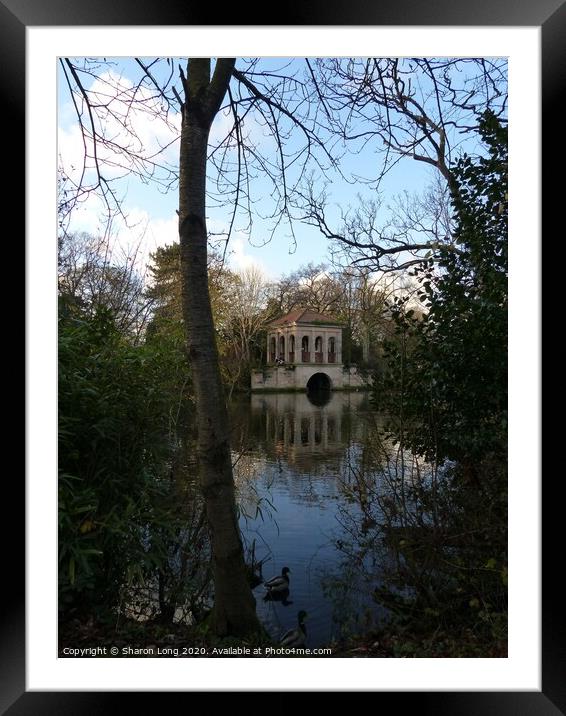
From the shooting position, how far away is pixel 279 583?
273cm

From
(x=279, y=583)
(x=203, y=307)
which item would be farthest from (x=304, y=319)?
(x=279, y=583)

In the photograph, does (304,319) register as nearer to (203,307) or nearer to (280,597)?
(203,307)

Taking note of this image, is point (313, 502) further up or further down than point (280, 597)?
further up

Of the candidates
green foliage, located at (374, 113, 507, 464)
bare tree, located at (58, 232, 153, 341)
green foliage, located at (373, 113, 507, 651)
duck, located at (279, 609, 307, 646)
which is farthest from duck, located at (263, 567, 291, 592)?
bare tree, located at (58, 232, 153, 341)

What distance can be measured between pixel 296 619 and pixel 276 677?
2.76ft

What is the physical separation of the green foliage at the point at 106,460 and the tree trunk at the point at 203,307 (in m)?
0.43

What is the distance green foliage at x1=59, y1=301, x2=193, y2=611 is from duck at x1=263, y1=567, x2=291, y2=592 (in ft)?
2.31

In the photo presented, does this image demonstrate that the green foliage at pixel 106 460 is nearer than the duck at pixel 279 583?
Yes

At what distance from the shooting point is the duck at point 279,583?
2.65 m

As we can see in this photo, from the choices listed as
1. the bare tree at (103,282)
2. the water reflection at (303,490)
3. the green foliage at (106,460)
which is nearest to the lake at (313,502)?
the water reflection at (303,490)

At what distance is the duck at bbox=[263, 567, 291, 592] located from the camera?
2654 mm

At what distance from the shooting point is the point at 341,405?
3.89 meters
